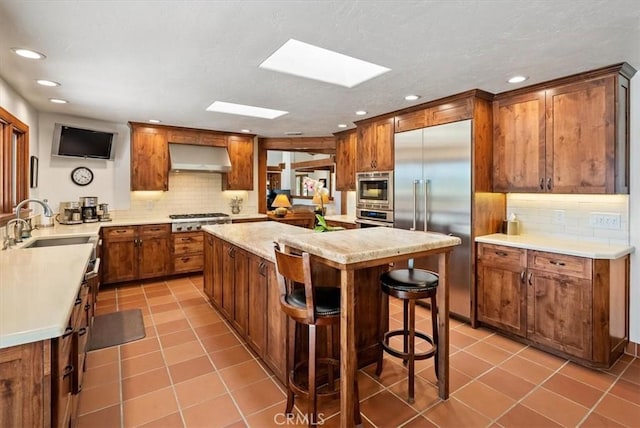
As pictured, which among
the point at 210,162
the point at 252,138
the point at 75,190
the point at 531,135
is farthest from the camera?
the point at 252,138

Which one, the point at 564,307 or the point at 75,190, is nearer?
the point at 564,307

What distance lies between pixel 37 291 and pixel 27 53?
1.97 metres

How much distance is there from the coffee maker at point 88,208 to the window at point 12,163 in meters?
0.95

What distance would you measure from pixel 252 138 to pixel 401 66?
150 inches

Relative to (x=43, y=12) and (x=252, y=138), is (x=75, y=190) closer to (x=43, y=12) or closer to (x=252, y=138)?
(x=252, y=138)

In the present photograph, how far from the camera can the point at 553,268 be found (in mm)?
2760

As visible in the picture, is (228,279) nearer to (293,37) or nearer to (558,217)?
(293,37)

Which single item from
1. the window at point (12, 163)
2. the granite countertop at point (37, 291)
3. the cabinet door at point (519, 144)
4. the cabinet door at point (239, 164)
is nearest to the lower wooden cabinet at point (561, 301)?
the cabinet door at point (519, 144)

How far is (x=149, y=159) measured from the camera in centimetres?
503

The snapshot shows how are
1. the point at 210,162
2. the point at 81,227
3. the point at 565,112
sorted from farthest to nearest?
the point at 210,162
the point at 81,227
the point at 565,112

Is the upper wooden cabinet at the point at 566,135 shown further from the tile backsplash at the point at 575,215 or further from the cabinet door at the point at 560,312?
the cabinet door at the point at 560,312

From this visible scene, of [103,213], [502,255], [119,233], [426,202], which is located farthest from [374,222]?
[103,213]

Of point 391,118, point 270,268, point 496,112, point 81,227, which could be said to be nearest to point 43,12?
point 270,268

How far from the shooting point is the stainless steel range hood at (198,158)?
514 cm
